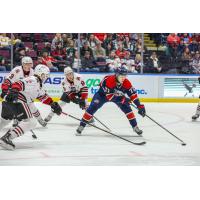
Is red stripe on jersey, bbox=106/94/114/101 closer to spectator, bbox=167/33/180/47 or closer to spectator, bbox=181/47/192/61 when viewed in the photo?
spectator, bbox=167/33/180/47

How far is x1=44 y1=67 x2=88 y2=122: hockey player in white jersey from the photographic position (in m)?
6.01

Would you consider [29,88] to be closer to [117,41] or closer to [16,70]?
[16,70]

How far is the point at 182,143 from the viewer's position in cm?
581

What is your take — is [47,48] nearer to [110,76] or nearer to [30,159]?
[110,76]

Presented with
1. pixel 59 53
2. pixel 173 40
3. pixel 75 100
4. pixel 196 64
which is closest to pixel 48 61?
pixel 59 53

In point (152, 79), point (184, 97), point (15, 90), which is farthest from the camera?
point (184, 97)

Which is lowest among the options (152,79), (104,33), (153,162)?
(153,162)

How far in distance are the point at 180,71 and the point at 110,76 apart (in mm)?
1029

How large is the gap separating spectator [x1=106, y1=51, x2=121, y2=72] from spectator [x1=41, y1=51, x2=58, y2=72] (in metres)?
0.48

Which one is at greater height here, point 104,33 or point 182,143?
point 104,33

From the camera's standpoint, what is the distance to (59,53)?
18.6 ft

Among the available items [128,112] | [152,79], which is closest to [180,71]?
[152,79]

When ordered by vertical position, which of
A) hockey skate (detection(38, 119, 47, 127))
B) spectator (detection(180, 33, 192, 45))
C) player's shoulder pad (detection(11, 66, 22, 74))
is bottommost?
hockey skate (detection(38, 119, 47, 127))

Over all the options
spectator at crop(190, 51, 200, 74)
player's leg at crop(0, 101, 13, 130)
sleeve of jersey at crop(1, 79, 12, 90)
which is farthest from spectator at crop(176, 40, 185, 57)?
player's leg at crop(0, 101, 13, 130)
